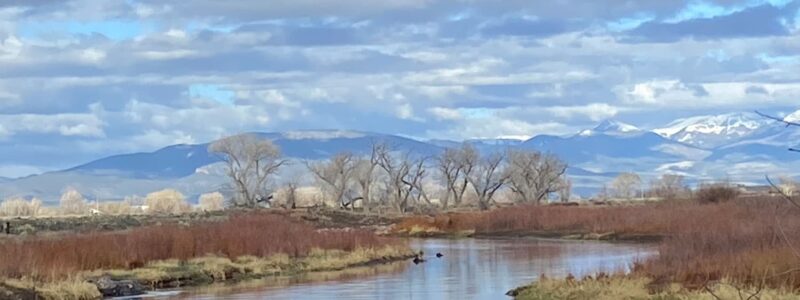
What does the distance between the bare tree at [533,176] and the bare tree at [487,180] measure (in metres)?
2.13

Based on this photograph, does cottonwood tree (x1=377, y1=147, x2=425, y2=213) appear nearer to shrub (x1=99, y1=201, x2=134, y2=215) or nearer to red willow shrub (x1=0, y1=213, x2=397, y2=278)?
shrub (x1=99, y1=201, x2=134, y2=215)

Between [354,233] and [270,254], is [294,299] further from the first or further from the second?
[354,233]

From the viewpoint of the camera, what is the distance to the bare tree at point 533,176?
17525 centimetres

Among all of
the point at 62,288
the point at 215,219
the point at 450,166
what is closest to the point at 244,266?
the point at 62,288

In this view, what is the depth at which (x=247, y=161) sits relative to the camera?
182 metres

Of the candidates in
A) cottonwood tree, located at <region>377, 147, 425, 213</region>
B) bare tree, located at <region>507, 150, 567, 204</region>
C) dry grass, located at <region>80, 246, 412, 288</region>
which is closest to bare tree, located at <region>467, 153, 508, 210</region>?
bare tree, located at <region>507, 150, 567, 204</region>

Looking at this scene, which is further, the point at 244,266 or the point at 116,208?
the point at 116,208

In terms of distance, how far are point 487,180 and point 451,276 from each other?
112654 mm

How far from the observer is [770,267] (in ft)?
108

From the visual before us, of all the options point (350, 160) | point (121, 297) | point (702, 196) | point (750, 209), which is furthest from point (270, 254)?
point (350, 160)

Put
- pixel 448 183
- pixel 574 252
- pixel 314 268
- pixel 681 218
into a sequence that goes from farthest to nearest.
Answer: pixel 448 183 → pixel 681 218 → pixel 574 252 → pixel 314 268

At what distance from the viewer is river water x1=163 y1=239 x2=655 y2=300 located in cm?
4388

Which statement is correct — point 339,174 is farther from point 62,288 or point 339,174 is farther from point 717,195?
point 62,288

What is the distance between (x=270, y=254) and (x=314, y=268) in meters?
2.68
